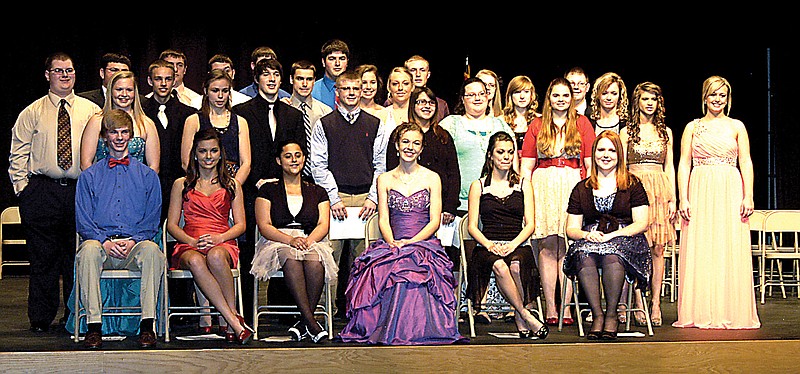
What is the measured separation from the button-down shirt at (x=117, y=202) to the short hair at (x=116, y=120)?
0.53ft

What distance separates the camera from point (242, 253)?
603 cm

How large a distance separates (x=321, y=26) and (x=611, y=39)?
245 cm

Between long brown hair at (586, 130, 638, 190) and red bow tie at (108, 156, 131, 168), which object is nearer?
red bow tie at (108, 156, 131, 168)

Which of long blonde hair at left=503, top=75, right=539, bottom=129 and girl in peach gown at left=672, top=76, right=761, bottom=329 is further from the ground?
long blonde hair at left=503, top=75, right=539, bottom=129

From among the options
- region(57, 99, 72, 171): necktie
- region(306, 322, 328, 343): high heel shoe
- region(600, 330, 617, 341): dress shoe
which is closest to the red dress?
region(306, 322, 328, 343): high heel shoe

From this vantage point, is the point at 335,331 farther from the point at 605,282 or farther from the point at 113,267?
the point at 605,282

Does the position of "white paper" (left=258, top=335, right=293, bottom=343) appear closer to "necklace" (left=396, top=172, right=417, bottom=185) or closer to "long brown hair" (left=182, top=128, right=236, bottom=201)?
"long brown hair" (left=182, top=128, right=236, bottom=201)

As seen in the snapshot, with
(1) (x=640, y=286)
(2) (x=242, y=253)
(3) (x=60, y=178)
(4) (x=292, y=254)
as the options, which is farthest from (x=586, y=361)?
(3) (x=60, y=178)

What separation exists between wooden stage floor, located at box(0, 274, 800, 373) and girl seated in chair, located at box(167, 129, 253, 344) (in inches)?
12.0

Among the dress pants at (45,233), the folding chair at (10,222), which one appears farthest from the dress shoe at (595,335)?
the folding chair at (10,222)

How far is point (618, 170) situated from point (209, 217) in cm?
203

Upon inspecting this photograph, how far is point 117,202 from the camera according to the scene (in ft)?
17.9

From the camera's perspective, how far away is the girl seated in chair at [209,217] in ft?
17.6

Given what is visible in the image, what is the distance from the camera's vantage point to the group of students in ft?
17.9
